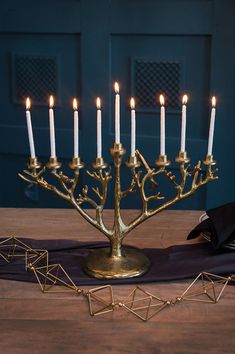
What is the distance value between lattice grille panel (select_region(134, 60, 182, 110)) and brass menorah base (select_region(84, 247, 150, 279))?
1384 mm

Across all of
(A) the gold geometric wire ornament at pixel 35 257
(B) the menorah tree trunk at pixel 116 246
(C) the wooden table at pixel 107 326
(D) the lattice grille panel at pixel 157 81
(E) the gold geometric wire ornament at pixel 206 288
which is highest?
(D) the lattice grille panel at pixel 157 81

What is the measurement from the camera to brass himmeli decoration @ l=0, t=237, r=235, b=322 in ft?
4.03

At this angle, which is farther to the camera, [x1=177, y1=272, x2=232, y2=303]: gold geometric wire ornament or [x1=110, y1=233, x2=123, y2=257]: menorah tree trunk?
[x1=110, y1=233, x2=123, y2=257]: menorah tree trunk

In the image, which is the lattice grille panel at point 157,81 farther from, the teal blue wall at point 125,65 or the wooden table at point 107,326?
the wooden table at point 107,326

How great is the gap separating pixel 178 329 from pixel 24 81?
6.24 ft

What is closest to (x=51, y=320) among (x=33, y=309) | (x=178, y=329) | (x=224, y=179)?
(x=33, y=309)

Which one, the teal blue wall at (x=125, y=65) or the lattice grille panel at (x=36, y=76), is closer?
the teal blue wall at (x=125, y=65)

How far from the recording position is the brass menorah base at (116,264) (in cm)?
134

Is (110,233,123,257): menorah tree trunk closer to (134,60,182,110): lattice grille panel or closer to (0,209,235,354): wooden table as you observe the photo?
(0,209,235,354): wooden table

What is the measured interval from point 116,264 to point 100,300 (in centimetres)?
12

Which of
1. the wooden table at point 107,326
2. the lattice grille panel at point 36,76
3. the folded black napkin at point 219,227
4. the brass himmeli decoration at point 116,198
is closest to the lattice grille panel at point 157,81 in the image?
the lattice grille panel at point 36,76

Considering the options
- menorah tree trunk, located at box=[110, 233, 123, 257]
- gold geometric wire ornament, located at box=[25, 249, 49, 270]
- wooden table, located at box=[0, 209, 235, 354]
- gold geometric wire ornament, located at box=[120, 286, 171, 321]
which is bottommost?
wooden table, located at box=[0, 209, 235, 354]

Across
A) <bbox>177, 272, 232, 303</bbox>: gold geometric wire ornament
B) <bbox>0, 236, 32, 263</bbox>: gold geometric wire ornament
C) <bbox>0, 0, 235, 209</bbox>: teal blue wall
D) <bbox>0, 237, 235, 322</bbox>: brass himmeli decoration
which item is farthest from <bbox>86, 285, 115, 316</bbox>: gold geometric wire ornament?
<bbox>0, 0, 235, 209</bbox>: teal blue wall

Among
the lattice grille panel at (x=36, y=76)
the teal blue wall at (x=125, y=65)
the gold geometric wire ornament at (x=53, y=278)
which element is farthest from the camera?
the lattice grille panel at (x=36, y=76)
